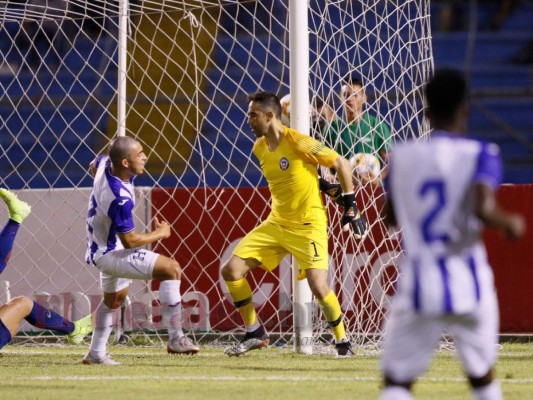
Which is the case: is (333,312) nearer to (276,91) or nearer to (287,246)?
Result: (287,246)

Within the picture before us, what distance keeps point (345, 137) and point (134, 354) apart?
233 centimetres

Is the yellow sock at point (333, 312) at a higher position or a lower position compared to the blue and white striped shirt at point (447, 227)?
lower

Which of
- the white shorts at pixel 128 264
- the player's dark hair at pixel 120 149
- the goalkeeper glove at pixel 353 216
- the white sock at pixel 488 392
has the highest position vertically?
the player's dark hair at pixel 120 149

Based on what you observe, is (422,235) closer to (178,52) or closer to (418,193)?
(418,193)

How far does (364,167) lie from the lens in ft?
28.5

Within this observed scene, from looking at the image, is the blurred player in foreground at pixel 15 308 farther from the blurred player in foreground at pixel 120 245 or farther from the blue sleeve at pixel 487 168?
the blue sleeve at pixel 487 168

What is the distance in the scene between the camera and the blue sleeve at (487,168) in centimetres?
373

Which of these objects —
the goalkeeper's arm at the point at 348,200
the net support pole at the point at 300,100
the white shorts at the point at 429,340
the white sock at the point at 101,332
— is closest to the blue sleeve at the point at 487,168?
the white shorts at the point at 429,340

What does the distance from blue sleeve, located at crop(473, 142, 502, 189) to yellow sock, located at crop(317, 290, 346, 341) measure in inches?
153

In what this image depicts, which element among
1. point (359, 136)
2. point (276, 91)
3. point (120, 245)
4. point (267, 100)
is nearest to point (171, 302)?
point (120, 245)

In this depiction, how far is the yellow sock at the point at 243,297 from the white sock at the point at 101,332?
870mm

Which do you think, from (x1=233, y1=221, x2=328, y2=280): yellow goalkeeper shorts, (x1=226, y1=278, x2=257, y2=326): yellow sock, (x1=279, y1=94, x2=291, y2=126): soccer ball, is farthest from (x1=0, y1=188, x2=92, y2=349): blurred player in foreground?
(x1=279, y1=94, x2=291, y2=126): soccer ball

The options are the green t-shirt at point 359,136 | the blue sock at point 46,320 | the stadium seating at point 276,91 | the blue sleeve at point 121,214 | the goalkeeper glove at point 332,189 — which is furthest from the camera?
the stadium seating at point 276,91

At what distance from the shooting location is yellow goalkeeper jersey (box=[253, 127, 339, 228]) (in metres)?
7.56
